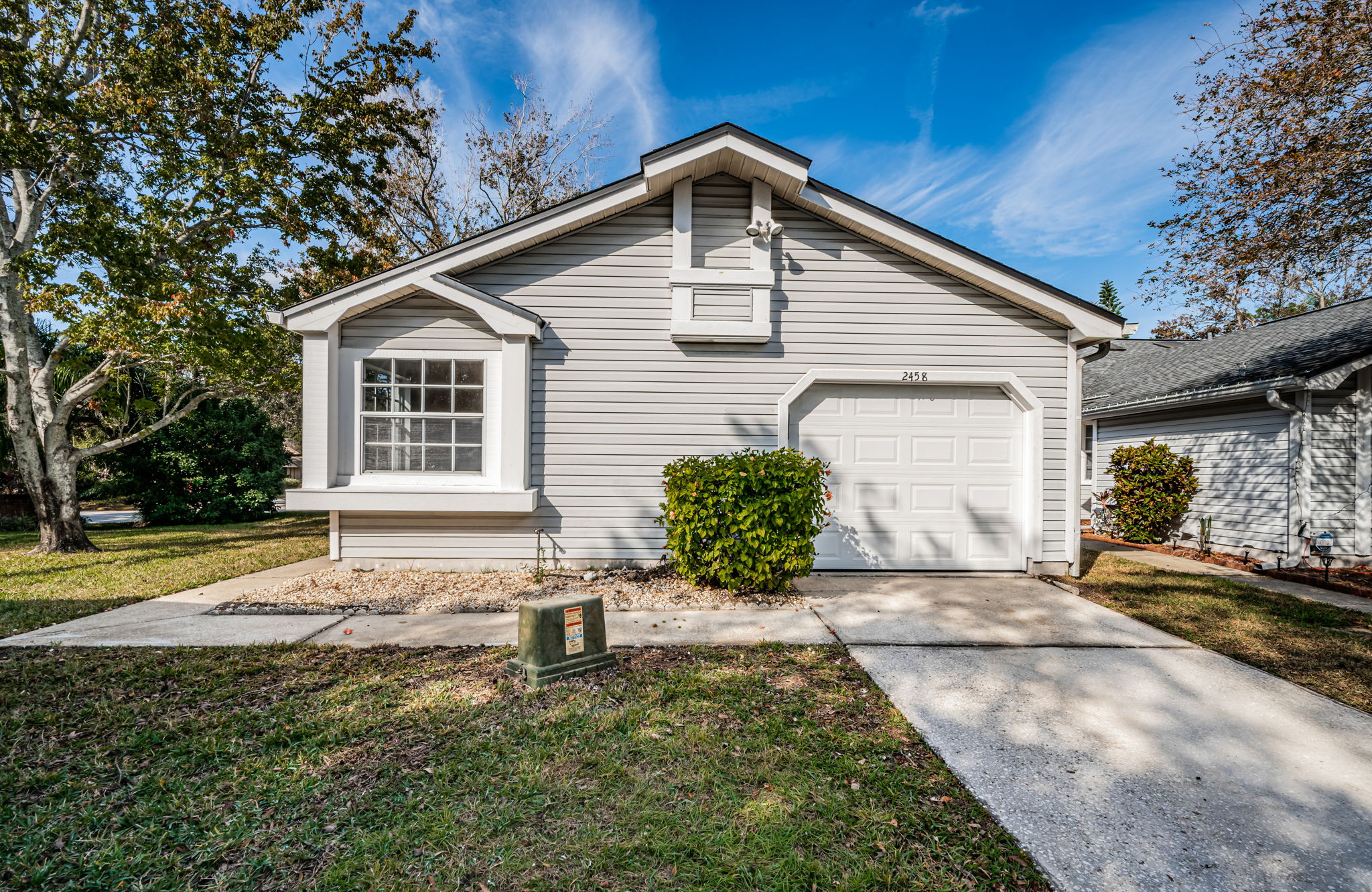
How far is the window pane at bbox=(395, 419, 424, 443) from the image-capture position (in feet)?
20.6

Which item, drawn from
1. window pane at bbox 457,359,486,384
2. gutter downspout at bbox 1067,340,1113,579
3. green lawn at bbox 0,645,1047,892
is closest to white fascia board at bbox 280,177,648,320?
window pane at bbox 457,359,486,384

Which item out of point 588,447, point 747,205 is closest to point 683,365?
point 588,447

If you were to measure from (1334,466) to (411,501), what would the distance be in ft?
39.0

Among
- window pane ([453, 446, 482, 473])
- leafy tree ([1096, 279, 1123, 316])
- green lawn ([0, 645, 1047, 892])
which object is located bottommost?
green lawn ([0, 645, 1047, 892])

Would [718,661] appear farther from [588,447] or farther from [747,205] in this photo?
[747,205]

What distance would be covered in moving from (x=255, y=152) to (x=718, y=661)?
36.3 feet

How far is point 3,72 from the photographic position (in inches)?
288

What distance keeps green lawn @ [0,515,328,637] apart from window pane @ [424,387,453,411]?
3.20 m

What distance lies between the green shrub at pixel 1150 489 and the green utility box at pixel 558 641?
1026 cm

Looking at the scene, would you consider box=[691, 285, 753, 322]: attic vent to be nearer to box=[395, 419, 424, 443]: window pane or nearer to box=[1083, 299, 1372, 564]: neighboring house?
box=[395, 419, 424, 443]: window pane

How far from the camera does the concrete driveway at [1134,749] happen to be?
204 centimetres

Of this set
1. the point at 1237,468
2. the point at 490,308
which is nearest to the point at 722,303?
the point at 490,308

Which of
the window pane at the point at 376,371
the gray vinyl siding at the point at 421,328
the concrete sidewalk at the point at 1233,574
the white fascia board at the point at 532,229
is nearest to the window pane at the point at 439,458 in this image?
the window pane at the point at 376,371

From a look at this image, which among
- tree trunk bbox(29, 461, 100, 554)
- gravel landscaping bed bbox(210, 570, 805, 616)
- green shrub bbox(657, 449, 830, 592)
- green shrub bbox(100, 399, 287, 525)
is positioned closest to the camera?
gravel landscaping bed bbox(210, 570, 805, 616)
